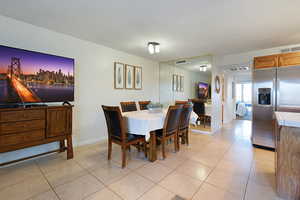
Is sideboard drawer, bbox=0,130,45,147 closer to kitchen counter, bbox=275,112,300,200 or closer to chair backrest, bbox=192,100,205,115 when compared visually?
kitchen counter, bbox=275,112,300,200

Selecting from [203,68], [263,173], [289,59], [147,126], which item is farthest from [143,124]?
[203,68]

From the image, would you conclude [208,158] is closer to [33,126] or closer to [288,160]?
[288,160]

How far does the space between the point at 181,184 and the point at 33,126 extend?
229 cm

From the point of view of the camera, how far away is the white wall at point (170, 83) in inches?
193

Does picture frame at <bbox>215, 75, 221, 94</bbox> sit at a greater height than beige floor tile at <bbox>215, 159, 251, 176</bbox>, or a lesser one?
greater

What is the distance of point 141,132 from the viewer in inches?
87.4

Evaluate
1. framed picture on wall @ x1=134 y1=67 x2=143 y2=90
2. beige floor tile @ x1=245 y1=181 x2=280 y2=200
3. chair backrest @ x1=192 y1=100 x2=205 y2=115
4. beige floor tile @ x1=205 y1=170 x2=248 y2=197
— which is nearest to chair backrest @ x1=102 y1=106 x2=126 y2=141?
beige floor tile @ x1=205 y1=170 x2=248 y2=197

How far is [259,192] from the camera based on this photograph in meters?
1.62

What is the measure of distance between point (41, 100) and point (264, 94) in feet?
14.4

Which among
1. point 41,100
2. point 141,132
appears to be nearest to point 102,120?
point 41,100

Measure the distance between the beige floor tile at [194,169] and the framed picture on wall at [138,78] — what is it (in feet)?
8.84

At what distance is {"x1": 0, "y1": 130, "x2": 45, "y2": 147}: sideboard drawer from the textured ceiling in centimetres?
180

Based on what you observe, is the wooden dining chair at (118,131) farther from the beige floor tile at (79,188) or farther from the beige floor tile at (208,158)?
the beige floor tile at (208,158)

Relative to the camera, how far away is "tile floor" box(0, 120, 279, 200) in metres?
1.59
